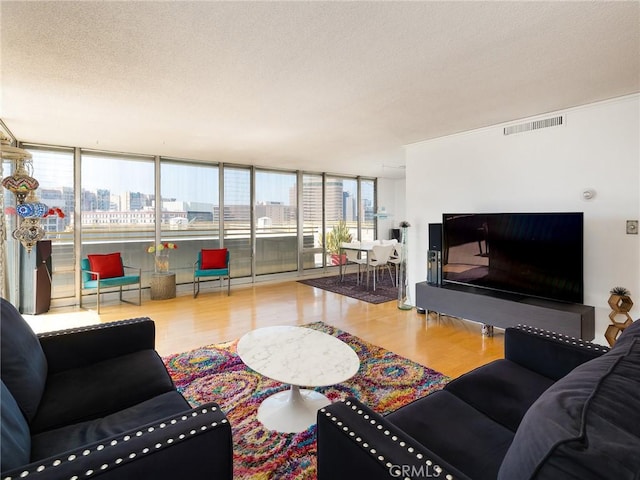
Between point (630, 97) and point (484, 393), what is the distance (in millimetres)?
3161

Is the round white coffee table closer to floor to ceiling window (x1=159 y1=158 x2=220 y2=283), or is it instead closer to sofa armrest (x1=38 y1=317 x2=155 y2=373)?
sofa armrest (x1=38 y1=317 x2=155 y2=373)

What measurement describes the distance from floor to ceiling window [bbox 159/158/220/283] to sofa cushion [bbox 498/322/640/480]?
616 cm

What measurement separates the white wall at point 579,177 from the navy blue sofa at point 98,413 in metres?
3.69

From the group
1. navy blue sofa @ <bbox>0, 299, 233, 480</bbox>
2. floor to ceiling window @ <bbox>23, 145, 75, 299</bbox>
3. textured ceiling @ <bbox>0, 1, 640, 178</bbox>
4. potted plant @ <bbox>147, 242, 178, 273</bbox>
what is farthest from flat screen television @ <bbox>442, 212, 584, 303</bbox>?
floor to ceiling window @ <bbox>23, 145, 75, 299</bbox>

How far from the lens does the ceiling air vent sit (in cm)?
344

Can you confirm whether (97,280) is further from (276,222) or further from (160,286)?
(276,222)

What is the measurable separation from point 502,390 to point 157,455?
5.05 feet

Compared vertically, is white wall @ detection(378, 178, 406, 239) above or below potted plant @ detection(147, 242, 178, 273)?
above

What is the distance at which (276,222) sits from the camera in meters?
7.27

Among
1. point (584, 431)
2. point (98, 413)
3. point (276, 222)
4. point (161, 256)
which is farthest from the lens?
point (276, 222)

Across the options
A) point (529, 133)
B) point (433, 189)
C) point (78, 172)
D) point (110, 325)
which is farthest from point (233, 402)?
point (78, 172)

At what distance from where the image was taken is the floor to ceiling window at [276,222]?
7.05 metres

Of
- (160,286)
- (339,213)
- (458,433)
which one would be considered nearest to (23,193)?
(160,286)

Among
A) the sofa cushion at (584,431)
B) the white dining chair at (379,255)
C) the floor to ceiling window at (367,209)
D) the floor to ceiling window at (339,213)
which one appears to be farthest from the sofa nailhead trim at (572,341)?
the floor to ceiling window at (367,209)
